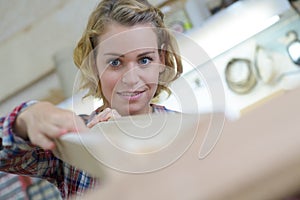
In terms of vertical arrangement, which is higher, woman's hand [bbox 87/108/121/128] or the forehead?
the forehead

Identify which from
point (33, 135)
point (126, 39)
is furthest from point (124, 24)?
point (33, 135)

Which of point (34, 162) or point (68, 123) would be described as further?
point (34, 162)

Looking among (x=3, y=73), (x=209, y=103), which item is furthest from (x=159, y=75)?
(x=3, y=73)

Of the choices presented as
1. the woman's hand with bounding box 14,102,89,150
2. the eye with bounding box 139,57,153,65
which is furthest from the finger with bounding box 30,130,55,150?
the eye with bounding box 139,57,153,65

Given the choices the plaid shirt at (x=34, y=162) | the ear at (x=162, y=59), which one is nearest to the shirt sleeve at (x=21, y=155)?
the plaid shirt at (x=34, y=162)

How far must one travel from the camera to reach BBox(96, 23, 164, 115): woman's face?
0.34 metres

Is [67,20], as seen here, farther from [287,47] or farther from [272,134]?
[272,134]

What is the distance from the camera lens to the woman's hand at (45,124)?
0.93 ft

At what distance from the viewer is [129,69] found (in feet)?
Result: 1.11

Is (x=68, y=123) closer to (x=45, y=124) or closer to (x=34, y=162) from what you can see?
(x=45, y=124)

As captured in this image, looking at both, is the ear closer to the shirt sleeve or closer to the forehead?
the forehead

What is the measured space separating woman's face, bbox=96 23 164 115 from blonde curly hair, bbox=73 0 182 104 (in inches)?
0.4

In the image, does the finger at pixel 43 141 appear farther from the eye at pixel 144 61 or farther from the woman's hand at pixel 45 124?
the eye at pixel 144 61

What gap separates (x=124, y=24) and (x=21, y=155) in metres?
0.15
